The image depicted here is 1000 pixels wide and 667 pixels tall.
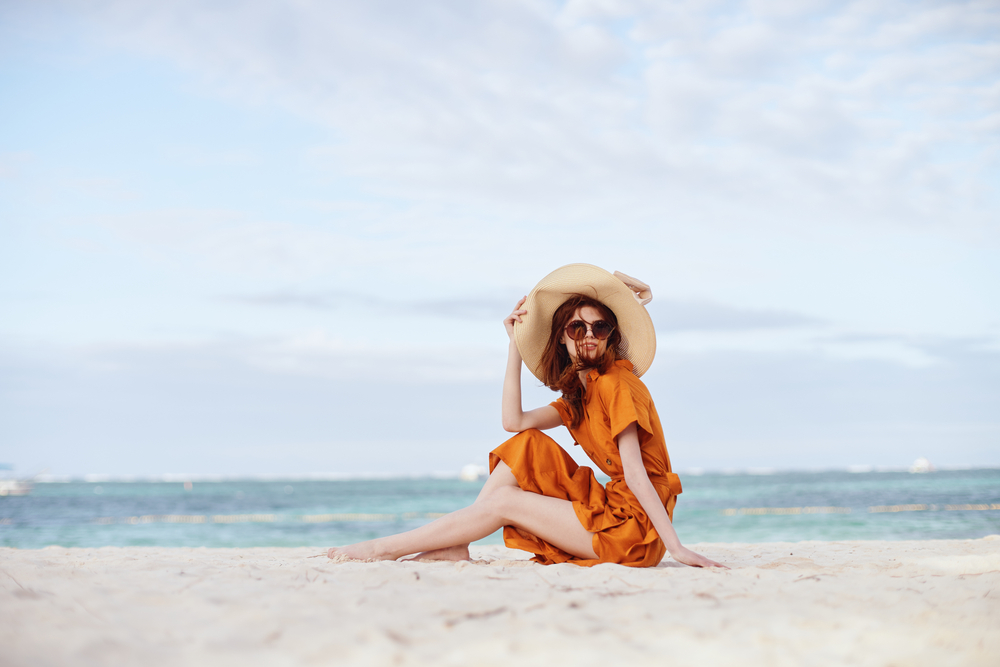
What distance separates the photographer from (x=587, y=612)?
7.40 ft

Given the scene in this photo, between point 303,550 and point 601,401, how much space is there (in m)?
3.56

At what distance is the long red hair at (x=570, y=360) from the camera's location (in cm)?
364

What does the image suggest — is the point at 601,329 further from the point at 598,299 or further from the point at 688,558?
the point at 688,558

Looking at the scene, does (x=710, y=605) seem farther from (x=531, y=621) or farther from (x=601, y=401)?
(x=601, y=401)

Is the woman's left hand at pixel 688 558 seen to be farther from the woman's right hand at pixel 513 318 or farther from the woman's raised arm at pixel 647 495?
the woman's right hand at pixel 513 318

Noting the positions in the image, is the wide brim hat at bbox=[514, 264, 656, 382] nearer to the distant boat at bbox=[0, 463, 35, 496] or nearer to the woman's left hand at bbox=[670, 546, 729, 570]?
the woman's left hand at bbox=[670, 546, 729, 570]

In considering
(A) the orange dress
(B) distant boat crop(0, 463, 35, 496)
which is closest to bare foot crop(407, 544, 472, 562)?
(A) the orange dress

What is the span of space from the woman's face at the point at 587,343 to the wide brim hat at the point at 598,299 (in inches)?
4.3

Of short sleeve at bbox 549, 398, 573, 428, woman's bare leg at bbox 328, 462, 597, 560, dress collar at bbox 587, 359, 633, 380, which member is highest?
dress collar at bbox 587, 359, 633, 380

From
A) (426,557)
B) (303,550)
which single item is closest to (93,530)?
(303,550)

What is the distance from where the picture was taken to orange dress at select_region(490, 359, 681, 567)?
11.1 ft

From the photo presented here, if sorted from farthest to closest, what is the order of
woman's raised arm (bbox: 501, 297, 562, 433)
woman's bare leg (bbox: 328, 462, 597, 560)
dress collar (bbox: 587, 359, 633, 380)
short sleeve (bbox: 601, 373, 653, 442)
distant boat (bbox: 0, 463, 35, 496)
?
distant boat (bbox: 0, 463, 35, 496) → woman's raised arm (bbox: 501, 297, 562, 433) → dress collar (bbox: 587, 359, 633, 380) → woman's bare leg (bbox: 328, 462, 597, 560) → short sleeve (bbox: 601, 373, 653, 442)

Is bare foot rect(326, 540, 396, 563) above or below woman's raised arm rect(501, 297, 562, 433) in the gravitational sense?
below

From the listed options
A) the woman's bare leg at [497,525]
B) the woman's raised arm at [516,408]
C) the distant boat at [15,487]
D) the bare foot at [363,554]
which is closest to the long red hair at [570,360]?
the woman's raised arm at [516,408]
